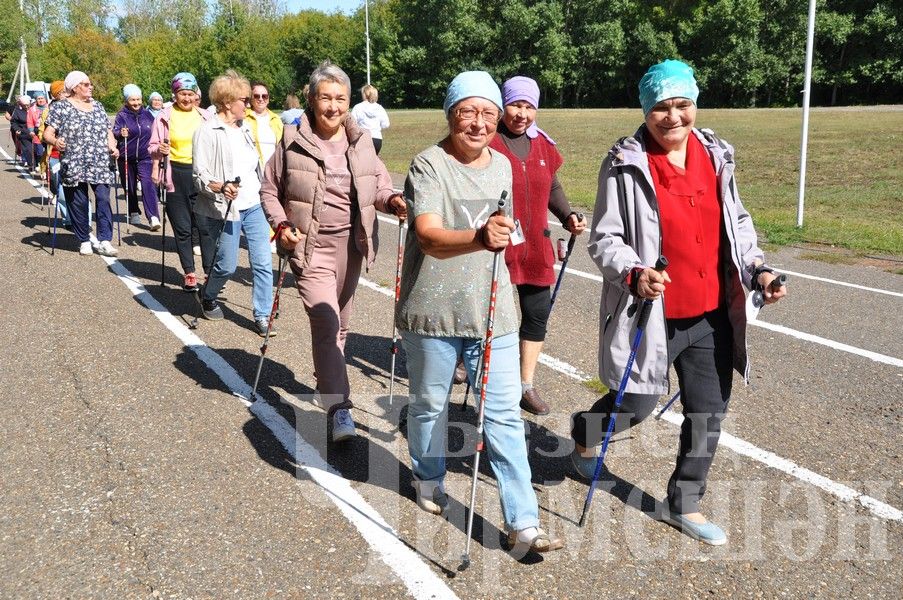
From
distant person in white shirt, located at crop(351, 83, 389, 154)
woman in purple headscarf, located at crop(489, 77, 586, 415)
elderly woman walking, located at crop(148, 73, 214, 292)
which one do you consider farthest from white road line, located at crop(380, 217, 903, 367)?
distant person in white shirt, located at crop(351, 83, 389, 154)

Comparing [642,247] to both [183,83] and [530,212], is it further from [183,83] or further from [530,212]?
[183,83]

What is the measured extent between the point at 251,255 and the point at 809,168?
16.3 metres

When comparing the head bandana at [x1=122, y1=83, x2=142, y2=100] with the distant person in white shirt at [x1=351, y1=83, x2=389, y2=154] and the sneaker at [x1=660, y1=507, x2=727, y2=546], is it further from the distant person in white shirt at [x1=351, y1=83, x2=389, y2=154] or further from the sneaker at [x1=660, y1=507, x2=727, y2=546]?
the sneaker at [x1=660, y1=507, x2=727, y2=546]

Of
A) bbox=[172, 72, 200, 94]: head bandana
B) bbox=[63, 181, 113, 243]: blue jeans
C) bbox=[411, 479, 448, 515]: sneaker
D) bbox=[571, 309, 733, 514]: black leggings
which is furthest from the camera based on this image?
bbox=[63, 181, 113, 243]: blue jeans

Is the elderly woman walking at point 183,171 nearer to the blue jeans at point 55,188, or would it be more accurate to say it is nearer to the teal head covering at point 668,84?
the blue jeans at point 55,188

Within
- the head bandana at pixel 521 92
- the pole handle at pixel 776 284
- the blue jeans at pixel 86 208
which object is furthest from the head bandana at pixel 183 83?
the pole handle at pixel 776 284

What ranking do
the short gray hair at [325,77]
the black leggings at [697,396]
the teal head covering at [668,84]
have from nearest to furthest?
1. the teal head covering at [668,84]
2. the black leggings at [697,396]
3. the short gray hair at [325,77]

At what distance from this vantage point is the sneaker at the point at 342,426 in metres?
4.82

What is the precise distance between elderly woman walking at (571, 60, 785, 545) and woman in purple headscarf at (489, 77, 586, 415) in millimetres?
1325

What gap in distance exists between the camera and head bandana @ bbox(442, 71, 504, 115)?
11.5 ft

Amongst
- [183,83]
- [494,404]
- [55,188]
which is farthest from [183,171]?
[494,404]

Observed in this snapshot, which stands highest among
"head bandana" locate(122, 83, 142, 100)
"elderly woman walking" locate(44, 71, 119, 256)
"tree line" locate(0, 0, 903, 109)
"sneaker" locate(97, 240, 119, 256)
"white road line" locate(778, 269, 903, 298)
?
"tree line" locate(0, 0, 903, 109)

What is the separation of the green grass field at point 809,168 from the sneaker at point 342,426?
4.96 meters

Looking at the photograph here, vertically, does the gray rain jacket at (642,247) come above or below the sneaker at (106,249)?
above
